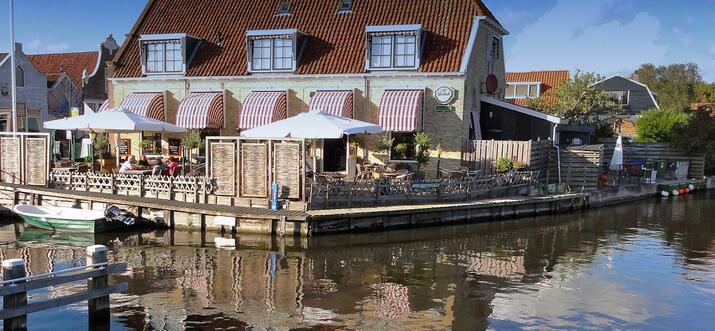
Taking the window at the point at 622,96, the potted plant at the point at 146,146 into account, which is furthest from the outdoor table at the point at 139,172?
the window at the point at 622,96

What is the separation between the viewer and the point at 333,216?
64.3 feet

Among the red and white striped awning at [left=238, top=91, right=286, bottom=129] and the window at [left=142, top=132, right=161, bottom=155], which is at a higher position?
the red and white striped awning at [left=238, top=91, right=286, bottom=129]

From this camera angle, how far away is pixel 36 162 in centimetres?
2361

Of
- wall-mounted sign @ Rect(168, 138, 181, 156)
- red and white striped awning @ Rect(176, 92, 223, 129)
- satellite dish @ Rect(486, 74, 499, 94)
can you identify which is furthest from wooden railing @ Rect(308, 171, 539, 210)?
wall-mounted sign @ Rect(168, 138, 181, 156)

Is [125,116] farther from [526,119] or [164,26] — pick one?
[526,119]

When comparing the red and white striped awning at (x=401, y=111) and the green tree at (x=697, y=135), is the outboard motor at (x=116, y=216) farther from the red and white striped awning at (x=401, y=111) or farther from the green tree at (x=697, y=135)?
the green tree at (x=697, y=135)

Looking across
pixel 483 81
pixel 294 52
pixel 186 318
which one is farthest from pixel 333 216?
pixel 483 81

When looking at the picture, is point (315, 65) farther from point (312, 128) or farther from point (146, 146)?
point (146, 146)

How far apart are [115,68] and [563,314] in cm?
2835

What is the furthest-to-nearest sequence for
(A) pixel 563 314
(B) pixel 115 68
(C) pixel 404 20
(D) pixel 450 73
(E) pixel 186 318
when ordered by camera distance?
(B) pixel 115 68 < (C) pixel 404 20 < (D) pixel 450 73 < (A) pixel 563 314 < (E) pixel 186 318

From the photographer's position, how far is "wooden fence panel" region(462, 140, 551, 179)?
26.9m

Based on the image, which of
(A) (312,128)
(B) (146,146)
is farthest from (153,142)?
(A) (312,128)

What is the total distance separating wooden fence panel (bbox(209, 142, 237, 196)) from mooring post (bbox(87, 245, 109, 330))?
32.9 ft

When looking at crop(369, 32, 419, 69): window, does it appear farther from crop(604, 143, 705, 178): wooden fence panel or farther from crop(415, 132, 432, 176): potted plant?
crop(604, 143, 705, 178): wooden fence panel
